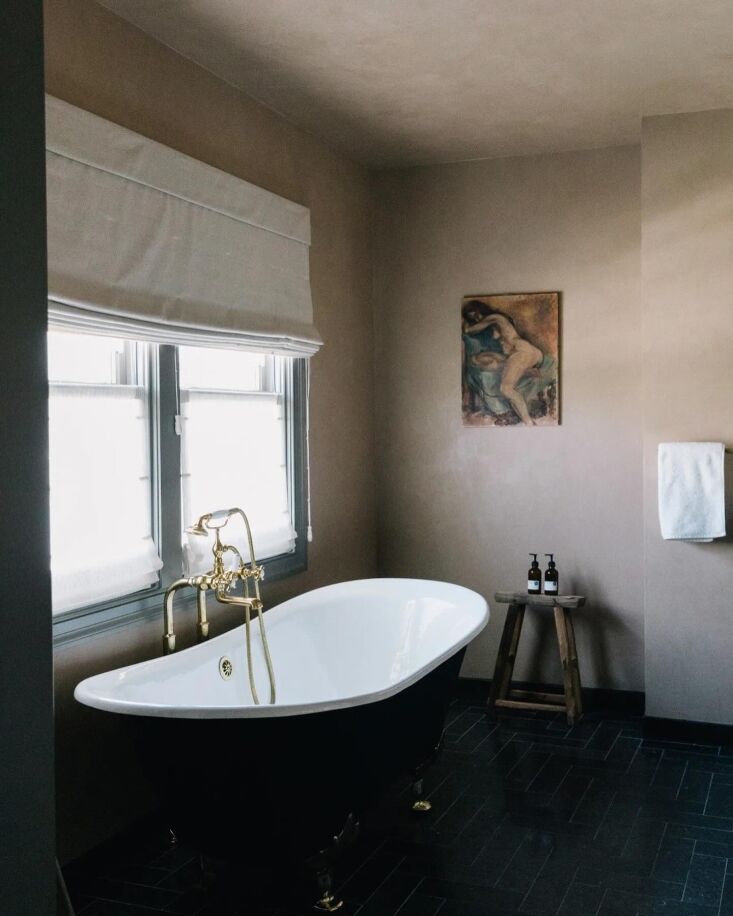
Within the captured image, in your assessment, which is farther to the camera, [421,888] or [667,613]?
[667,613]

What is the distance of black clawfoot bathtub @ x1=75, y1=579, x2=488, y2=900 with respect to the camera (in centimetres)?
259

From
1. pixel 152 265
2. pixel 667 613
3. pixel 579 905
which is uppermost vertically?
pixel 152 265

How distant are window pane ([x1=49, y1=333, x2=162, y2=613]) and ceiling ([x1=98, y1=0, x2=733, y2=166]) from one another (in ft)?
3.87

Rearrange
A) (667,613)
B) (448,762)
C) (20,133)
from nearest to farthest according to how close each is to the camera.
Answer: (20,133) < (448,762) < (667,613)

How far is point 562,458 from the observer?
4.92 m

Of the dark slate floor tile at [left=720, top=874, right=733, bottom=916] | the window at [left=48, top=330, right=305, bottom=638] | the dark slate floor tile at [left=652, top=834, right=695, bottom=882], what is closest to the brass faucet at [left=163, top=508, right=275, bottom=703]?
the window at [left=48, top=330, right=305, bottom=638]

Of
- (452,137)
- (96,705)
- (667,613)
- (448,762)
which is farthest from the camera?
(452,137)

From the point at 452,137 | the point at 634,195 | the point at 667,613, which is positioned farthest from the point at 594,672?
the point at 452,137

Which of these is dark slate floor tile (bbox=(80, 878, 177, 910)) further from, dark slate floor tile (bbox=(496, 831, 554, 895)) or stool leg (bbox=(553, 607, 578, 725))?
stool leg (bbox=(553, 607, 578, 725))

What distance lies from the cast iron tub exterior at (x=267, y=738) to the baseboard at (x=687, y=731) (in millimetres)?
1224

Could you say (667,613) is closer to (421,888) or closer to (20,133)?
(421,888)

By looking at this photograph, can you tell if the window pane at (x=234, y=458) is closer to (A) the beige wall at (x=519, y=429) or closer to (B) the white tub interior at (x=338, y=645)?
(B) the white tub interior at (x=338, y=645)

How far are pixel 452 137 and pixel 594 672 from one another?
2735 millimetres

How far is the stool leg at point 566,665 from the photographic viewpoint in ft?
15.0
